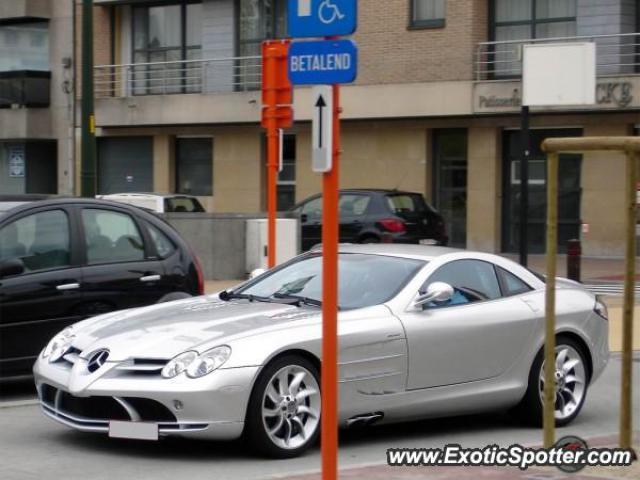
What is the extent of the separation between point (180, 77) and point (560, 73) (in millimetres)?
13485

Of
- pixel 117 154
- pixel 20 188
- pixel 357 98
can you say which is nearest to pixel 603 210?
pixel 357 98

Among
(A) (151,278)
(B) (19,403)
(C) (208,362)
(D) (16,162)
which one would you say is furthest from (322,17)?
(D) (16,162)

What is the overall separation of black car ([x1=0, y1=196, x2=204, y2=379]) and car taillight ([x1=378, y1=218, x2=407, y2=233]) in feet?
46.2

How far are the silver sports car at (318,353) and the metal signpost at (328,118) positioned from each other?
1.98 m

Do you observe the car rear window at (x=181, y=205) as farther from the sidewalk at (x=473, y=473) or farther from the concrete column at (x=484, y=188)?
the sidewalk at (x=473, y=473)

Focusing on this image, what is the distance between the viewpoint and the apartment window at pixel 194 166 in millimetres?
37156

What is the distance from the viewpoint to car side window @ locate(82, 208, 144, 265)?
11227 millimetres

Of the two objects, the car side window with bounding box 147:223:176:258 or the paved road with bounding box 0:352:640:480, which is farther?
the car side window with bounding box 147:223:176:258

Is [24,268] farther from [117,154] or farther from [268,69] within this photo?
[117,154]

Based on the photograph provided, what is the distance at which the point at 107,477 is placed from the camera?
7.75 m

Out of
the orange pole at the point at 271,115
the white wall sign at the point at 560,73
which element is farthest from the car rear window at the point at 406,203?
the orange pole at the point at 271,115

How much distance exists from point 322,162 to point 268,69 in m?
7.90

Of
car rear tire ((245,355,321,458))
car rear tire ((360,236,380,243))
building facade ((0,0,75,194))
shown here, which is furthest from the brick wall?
car rear tire ((245,355,321,458))

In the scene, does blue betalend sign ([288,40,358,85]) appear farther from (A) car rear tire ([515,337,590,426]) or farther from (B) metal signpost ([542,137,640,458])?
(A) car rear tire ([515,337,590,426])
